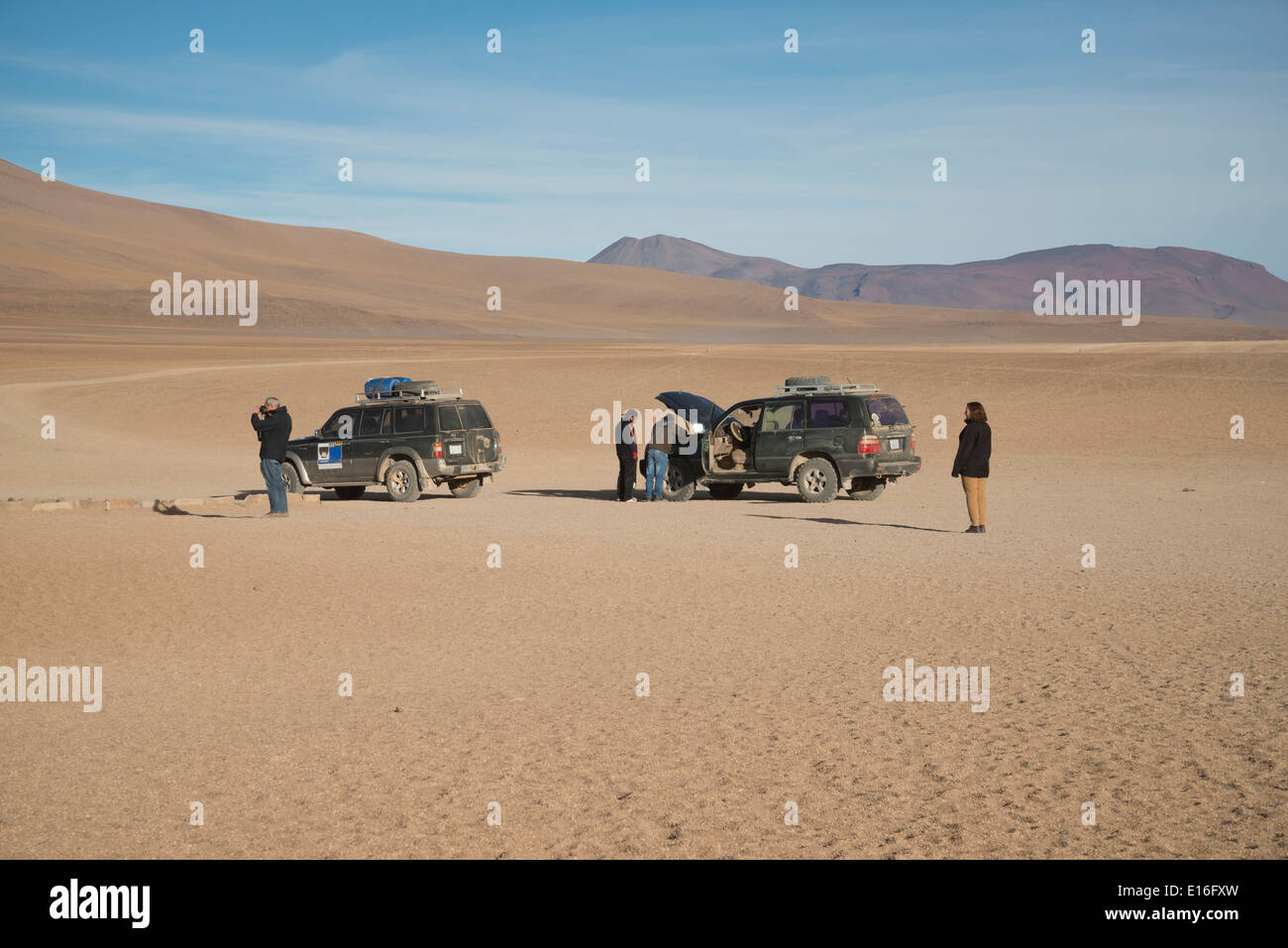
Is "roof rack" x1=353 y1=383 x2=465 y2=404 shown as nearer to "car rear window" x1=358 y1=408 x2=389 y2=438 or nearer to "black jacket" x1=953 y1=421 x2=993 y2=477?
"car rear window" x1=358 y1=408 x2=389 y2=438

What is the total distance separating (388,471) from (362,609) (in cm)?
1033

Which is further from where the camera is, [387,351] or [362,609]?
[387,351]

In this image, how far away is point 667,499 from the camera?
2166cm

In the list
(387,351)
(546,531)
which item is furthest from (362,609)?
(387,351)

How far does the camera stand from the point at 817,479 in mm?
20469

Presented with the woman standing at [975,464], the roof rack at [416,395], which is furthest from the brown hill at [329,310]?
the woman standing at [975,464]

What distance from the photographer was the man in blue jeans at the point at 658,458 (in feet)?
69.8

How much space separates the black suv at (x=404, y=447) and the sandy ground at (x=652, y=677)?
76cm

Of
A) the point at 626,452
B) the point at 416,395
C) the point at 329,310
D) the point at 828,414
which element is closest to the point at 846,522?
the point at 828,414

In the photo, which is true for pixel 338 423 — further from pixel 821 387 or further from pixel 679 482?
pixel 821 387

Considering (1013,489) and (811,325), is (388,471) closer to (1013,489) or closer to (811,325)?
(1013,489)

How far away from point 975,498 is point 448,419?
9.73 metres

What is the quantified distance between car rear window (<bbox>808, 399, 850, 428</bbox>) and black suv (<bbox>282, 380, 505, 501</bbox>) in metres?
5.81
